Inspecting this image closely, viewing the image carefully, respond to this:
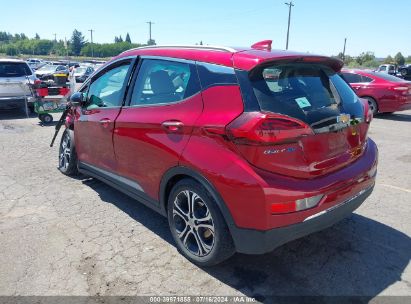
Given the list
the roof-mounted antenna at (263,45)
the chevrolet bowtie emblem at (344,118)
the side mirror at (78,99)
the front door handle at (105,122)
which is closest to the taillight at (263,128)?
the chevrolet bowtie emblem at (344,118)

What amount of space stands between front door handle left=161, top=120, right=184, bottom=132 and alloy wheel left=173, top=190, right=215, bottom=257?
53cm

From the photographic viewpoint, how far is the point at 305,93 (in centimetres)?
295

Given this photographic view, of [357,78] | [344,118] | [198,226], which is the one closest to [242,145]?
[198,226]

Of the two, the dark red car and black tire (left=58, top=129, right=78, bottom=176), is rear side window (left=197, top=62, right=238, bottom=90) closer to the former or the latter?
black tire (left=58, top=129, right=78, bottom=176)

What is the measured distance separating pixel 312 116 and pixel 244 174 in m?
0.71

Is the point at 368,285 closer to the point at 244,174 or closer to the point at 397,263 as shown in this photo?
the point at 397,263

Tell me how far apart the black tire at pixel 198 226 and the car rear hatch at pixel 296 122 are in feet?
1.81

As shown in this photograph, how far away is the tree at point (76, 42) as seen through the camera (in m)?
132

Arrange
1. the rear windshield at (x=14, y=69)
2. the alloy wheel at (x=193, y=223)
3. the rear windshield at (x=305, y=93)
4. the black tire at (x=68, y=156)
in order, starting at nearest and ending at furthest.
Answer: the rear windshield at (x=305, y=93) < the alloy wheel at (x=193, y=223) < the black tire at (x=68, y=156) < the rear windshield at (x=14, y=69)

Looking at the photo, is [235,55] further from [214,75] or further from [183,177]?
[183,177]

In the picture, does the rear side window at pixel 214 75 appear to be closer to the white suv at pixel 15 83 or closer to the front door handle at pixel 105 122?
the front door handle at pixel 105 122

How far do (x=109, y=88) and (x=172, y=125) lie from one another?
5.03 feet

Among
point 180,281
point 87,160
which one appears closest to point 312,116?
point 180,281

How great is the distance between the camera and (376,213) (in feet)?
14.0
